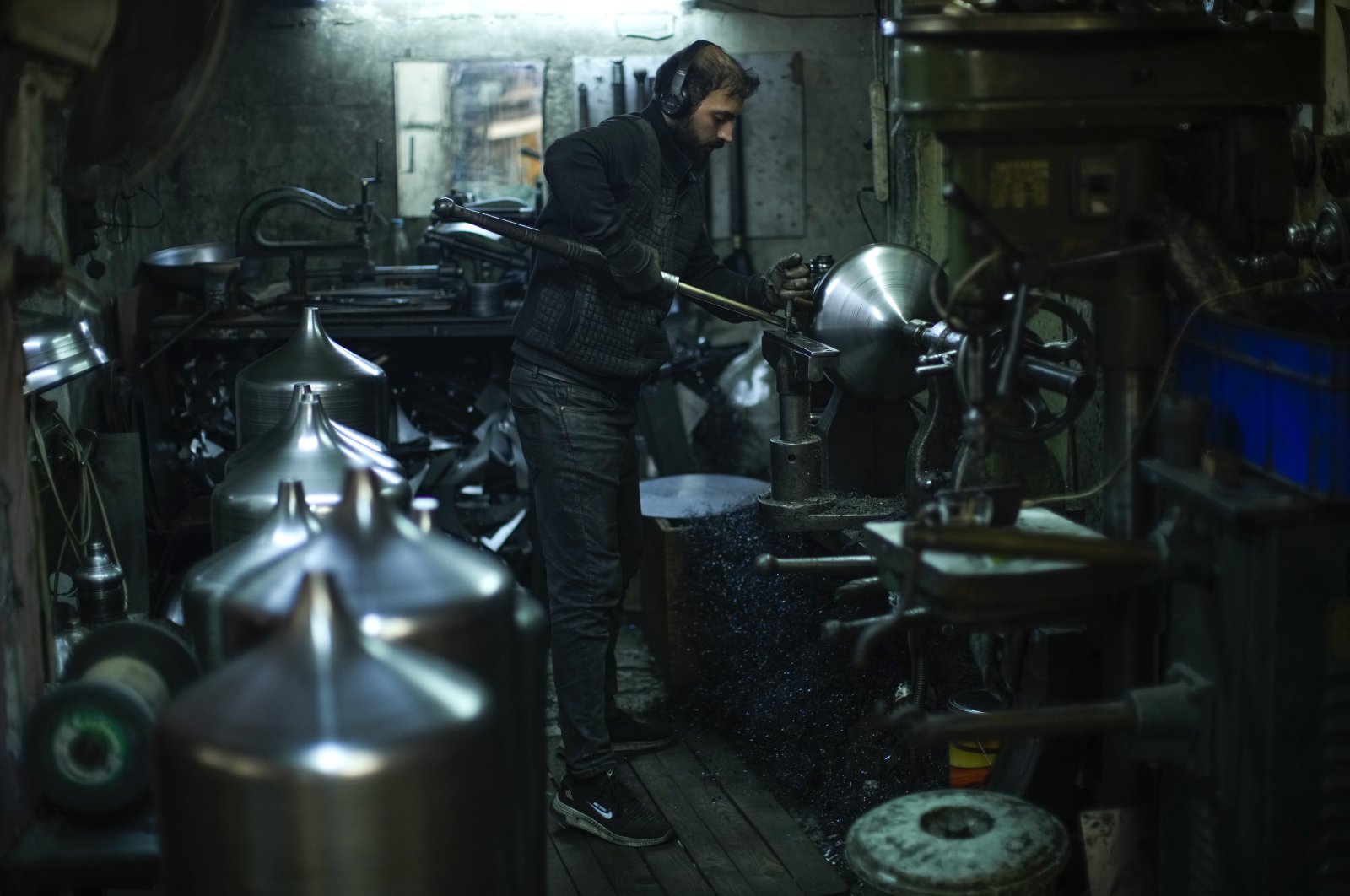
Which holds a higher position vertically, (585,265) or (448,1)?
(448,1)

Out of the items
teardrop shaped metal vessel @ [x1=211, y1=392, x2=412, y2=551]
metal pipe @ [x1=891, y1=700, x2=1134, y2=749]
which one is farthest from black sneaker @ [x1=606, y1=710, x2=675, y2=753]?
metal pipe @ [x1=891, y1=700, x2=1134, y2=749]

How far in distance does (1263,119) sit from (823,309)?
1.33 meters

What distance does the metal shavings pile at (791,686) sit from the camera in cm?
327

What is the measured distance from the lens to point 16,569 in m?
1.99

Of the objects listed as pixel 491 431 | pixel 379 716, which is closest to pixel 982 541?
pixel 379 716

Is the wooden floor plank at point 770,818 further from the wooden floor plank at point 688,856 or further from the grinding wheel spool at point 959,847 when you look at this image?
the grinding wheel spool at point 959,847

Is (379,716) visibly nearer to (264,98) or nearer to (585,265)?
(585,265)

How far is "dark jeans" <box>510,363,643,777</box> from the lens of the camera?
3.19 metres

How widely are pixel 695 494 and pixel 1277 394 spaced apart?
9.14 ft

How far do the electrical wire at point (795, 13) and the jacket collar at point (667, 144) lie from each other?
314cm

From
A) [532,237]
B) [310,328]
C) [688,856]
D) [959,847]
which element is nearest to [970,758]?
[959,847]

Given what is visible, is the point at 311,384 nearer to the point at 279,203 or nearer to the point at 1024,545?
the point at 1024,545

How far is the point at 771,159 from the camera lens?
6.41m

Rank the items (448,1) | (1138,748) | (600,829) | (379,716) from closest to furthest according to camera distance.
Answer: (379,716)
(1138,748)
(600,829)
(448,1)
